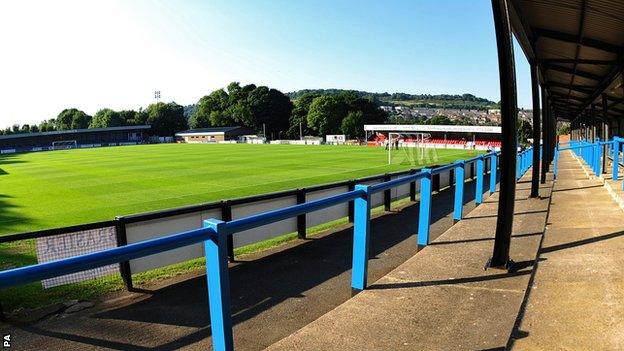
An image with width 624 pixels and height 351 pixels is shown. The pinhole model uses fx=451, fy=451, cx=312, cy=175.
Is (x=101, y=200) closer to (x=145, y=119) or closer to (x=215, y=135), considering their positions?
(x=215, y=135)

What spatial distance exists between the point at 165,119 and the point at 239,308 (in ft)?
498

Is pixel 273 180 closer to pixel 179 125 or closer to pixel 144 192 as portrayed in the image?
pixel 144 192

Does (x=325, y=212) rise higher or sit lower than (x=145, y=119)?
lower

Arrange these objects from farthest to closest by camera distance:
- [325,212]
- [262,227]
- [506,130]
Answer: [325,212] → [262,227] → [506,130]

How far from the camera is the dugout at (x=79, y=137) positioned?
112250mm

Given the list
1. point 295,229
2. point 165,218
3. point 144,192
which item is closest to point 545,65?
point 295,229

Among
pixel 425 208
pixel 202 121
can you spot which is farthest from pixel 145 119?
pixel 425 208

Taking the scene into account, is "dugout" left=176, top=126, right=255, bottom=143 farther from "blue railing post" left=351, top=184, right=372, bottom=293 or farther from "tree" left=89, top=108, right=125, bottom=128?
"blue railing post" left=351, top=184, right=372, bottom=293

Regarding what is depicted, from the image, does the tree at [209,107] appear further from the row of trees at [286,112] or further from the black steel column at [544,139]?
the black steel column at [544,139]

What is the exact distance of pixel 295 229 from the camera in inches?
329

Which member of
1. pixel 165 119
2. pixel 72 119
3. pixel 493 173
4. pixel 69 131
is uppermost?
pixel 72 119

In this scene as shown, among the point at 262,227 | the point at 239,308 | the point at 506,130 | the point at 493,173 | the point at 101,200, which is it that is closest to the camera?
the point at 239,308

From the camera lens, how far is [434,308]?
3889mm

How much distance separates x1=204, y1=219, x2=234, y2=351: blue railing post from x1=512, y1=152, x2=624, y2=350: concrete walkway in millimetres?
2012
